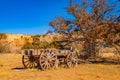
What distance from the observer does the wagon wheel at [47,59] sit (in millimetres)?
21641

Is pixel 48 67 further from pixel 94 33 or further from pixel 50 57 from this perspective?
pixel 94 33

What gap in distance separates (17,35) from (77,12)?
141 ft

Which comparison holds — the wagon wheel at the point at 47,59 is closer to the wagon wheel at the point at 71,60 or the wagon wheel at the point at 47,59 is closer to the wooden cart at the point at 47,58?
the wooden cart at the point at 47,58

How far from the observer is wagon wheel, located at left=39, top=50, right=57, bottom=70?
71.0 ft

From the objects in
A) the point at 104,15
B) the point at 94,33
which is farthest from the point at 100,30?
the point at 104,15

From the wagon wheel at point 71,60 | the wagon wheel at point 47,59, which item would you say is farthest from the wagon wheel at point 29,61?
the wagon wheel at point 71,60

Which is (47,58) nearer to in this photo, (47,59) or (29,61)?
(47,59)

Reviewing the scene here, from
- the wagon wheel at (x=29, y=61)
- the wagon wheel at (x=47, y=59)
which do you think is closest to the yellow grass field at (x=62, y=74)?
the wagon wheel at (x=47, y=59)

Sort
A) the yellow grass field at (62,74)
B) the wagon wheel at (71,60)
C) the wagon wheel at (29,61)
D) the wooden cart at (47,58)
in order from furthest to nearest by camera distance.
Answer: the wagon wheel at (71,60)
the wagon wheel at (29,61)
the wooden cart at (47,58)
the yellow grass field at (62,74)

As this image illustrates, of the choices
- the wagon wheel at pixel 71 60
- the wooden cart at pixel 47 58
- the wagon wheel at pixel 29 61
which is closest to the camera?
the wooden cart at pixel 47 58

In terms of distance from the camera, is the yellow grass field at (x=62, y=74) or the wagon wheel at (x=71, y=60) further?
the wagon wheel at (x=71, y=60)

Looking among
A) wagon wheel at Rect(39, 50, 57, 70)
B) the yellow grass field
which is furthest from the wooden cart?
the yellow grass field

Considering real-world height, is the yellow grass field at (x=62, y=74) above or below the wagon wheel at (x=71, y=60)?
below

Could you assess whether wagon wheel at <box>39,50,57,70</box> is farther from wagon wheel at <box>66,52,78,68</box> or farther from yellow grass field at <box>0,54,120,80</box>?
wagon wheel at <box>66,52,78,68</box>
